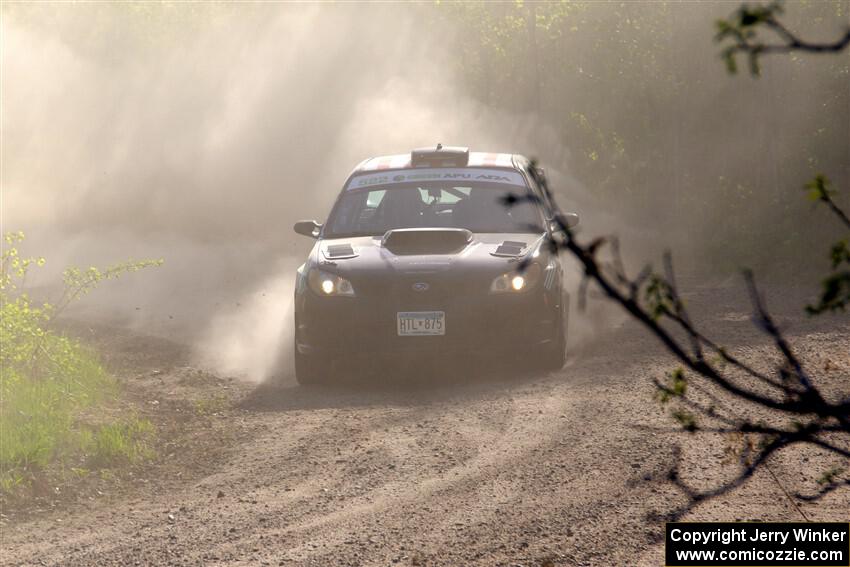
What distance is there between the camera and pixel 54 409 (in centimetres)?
888

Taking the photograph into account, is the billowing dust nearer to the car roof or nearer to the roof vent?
the car roof

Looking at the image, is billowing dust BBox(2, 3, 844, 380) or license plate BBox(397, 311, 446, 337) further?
billowing dust BBox(2, 3, 844, 380)

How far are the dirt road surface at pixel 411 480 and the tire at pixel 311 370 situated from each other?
0.59 feet

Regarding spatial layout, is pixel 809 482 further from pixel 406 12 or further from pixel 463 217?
pixel 406 12

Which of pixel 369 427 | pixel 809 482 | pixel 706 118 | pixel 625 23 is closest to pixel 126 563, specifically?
pixel 369 427

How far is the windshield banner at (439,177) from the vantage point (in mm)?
10547

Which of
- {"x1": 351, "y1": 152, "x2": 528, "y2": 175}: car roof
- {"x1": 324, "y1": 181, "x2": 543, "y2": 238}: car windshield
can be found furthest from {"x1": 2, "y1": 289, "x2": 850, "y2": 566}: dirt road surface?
{"x1": 351, "y1": 152, "x2": 528, "y2": 175}: car roof

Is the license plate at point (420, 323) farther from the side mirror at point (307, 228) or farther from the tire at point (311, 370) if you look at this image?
the side mirror at point (307, 228)

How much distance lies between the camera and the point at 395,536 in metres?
5.79

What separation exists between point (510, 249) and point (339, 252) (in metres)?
1.31

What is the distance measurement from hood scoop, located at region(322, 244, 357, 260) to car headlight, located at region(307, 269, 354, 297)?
0.22 meters

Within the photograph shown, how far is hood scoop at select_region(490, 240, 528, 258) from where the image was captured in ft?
31.0

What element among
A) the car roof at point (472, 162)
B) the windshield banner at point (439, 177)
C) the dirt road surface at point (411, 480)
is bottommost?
the dirt road surface at point (411, 480)

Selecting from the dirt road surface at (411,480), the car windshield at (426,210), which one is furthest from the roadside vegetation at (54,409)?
the car windshield at (426,210)
